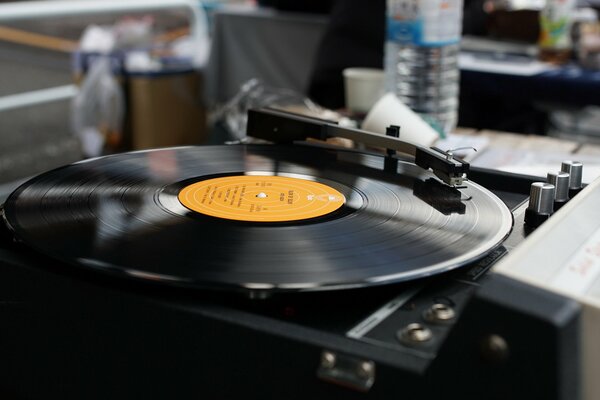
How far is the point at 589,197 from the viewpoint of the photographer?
0.69 meters

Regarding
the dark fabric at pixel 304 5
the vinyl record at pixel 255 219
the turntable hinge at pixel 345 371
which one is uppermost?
the dark fabric at pixel 304 5

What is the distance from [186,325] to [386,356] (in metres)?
0.16

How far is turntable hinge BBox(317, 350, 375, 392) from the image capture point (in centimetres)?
55

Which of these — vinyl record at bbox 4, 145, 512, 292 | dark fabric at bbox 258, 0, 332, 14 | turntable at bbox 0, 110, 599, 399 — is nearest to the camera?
turntable at bbox 0, 110, 599, 399

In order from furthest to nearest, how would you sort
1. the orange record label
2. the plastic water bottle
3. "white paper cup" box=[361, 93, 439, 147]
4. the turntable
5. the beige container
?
the beige container → the plastic water bottle → "white paper cup" box=[361, 93, 439, 147] → the orange record label → the turntable

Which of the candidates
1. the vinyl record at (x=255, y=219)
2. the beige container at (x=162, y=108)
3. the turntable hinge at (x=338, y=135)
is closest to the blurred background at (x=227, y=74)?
the beige container at (x=162, y=108)

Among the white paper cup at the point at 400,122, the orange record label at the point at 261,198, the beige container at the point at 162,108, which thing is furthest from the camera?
the beige container at the point at 162,108

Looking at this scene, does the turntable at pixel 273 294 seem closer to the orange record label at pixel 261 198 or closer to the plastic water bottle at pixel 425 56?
the orange record label at pixel 261 198

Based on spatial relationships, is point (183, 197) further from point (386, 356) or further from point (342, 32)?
point (342, 32)

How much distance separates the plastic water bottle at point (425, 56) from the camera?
151 centimetres

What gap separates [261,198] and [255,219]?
72 mm

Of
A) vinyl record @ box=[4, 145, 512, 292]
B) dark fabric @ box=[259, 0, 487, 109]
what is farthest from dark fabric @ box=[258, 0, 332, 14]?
vinyl record @ box=[4, 145, 512, 292]

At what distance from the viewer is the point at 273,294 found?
0.63 metres

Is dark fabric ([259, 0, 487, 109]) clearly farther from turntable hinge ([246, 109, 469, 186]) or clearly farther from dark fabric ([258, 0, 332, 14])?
turntable hinge ([246, 109, 469, 186])
